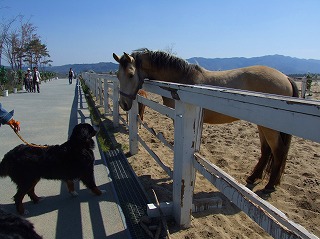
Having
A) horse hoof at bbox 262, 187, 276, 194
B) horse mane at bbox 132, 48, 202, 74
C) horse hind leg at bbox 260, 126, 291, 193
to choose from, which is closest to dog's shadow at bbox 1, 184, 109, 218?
horse mane at bbox 132, 48, 202, 74

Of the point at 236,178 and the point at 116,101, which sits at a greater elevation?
the point at 116,101

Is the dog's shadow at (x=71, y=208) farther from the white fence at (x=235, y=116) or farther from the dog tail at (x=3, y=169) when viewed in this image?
the white fence at (x=235, y=116)

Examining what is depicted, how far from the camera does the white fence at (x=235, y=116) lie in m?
1.29

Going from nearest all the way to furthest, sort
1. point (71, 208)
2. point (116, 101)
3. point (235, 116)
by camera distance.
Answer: point (235, 116) → point (71, 208) → point (116, 101)

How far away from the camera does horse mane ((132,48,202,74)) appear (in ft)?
13.6

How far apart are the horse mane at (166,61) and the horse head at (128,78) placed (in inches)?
6.3

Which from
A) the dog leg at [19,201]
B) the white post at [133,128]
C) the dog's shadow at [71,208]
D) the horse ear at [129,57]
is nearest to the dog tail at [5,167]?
the dog leg at [19,201]

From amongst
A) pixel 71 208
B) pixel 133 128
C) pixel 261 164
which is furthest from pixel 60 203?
pixel 261 164

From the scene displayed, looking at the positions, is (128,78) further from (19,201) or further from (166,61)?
(19,201)

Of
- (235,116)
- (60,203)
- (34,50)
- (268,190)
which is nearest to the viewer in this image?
(235,116)

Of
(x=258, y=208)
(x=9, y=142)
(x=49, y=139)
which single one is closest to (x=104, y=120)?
(x=49, y=139)

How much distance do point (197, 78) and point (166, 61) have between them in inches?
21.2

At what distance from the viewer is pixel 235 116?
1.76 m

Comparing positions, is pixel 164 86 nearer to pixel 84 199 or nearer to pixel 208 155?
pixel 84 199
